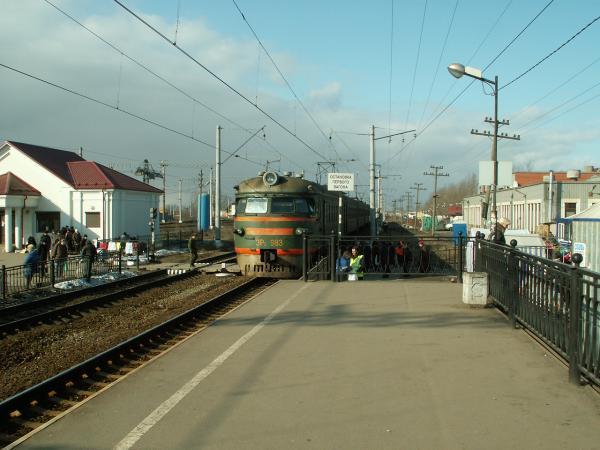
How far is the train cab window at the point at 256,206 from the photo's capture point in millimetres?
17906

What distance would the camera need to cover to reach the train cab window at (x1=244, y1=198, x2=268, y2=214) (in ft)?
58.7

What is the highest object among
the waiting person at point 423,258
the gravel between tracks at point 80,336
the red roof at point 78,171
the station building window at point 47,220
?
the red roof at point 78,171

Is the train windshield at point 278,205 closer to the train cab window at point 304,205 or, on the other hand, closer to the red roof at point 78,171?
the train cab window at point 304,205

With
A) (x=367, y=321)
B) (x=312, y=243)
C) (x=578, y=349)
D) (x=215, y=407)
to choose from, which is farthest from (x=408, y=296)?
(x=215, y=407)

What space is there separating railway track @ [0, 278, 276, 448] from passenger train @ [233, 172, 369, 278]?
6.44 meters

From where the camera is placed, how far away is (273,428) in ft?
16.2

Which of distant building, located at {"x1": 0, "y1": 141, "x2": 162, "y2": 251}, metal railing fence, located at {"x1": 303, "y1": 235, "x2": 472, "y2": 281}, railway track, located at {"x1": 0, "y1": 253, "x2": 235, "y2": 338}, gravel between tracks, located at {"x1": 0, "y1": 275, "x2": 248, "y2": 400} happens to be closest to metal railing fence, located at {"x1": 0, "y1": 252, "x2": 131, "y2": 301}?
railway track, located at {"x1": 0, "y1": 253, "x2": 235, "y2": 338}

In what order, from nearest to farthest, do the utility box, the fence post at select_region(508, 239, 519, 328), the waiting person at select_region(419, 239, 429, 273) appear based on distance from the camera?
the fence post at select_region(508, 239, 519, 328) → the utility box → the waiting person at select_region(419, 239, 429, 273)

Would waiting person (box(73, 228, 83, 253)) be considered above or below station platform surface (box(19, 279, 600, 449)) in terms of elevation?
above

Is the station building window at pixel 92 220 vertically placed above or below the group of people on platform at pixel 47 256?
above

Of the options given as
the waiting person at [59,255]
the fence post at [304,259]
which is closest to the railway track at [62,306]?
the waiting person at [59,255]

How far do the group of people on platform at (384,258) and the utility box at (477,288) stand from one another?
5.48 m

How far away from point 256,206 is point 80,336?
8.17m

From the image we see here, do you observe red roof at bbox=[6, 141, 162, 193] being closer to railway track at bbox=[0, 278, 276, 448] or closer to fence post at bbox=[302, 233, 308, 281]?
fence post at bbox=[302, 233, 308, 281]
